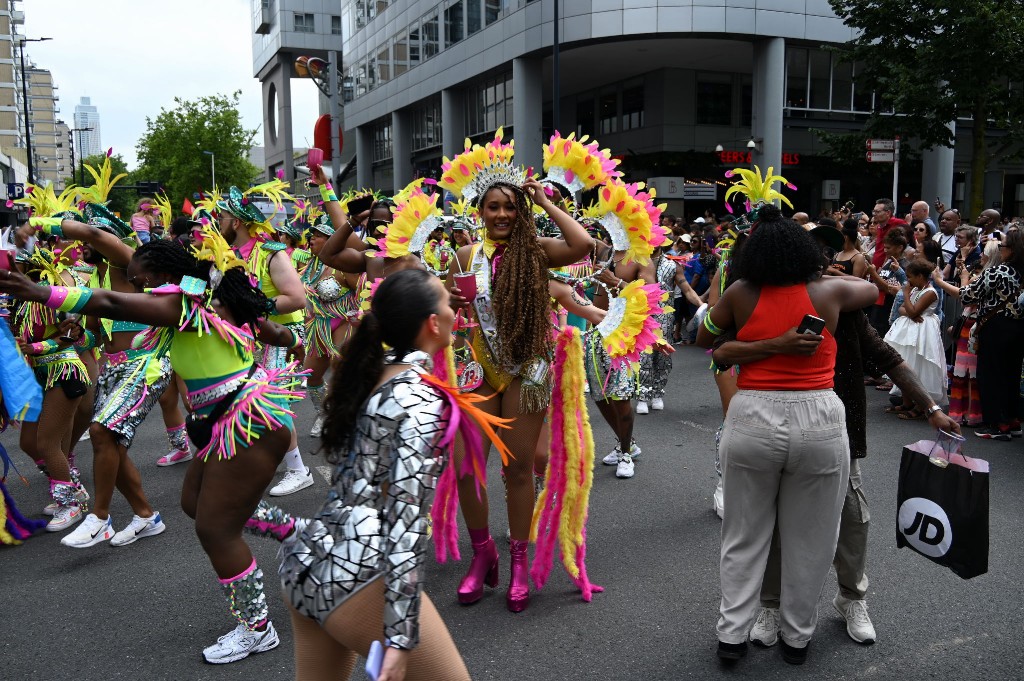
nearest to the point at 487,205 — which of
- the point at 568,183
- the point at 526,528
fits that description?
the point at 568,183

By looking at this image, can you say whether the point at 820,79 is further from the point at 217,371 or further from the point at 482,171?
the point at 217,371

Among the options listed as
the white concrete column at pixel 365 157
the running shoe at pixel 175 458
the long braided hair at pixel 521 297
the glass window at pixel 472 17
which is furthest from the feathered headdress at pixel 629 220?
the white concrete column at pixel 365 157

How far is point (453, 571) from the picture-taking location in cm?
430

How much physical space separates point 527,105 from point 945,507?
82.3 feet

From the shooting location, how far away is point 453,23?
32.0 meters

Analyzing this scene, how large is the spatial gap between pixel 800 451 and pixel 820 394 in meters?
0.24

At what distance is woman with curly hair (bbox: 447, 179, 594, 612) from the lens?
12.5ft

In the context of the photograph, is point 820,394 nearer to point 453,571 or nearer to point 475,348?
point 475,348

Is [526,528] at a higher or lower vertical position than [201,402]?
lower

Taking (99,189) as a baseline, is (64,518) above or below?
below

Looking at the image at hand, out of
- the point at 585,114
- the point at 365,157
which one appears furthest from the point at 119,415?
the point at 365,157

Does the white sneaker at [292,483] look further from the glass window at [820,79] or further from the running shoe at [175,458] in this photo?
the glass window at [820,79]

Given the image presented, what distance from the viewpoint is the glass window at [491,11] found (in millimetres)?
28109

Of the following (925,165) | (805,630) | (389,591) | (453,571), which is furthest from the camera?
(925,165)
